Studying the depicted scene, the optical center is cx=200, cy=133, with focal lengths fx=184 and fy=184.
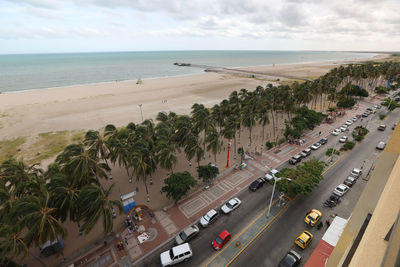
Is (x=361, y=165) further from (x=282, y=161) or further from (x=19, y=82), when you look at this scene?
(x=19, y=82)

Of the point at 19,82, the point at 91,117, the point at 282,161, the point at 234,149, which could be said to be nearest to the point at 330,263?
the point at 282,161

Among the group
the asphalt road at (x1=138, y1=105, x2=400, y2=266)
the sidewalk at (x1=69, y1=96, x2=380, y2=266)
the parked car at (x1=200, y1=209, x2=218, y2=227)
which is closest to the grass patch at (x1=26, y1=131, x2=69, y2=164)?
the sidewalk at (x1=69, y1=96, x2=380, y2=266)

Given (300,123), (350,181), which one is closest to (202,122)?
(300,123)

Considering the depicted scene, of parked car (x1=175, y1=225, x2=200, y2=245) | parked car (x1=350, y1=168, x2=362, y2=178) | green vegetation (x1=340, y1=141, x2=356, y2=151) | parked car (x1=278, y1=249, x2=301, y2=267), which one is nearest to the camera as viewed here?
parked car (x1=278, y1=249, x2=301, y2=267)

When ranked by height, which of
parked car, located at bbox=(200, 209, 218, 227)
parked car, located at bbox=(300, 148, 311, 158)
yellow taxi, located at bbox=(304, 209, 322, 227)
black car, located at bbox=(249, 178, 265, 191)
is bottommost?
parked car, located at bbox=(200, 209, 218, 227)

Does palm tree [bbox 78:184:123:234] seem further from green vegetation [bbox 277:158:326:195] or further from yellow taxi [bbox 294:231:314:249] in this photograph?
green vegetation [bbox 277:158:326:195]

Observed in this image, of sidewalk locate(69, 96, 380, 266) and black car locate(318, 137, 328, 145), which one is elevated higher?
black car locate(318, 137, 328, 145)

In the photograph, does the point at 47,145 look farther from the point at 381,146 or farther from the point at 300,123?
the point at 381,146

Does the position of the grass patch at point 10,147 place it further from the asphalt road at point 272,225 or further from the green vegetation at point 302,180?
the green vegetation at point 302,180
